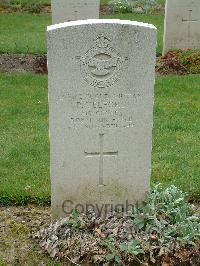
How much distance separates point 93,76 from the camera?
4.82 m

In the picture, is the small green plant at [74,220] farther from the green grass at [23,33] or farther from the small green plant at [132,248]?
the green grass at [23,33]

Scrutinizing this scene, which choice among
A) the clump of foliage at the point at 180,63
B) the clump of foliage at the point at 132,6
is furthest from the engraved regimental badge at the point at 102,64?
the clump of foliage at the point at 132,6

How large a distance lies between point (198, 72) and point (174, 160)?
444 cm

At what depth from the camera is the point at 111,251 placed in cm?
473

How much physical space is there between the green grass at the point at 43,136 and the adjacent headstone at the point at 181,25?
168 centimetres

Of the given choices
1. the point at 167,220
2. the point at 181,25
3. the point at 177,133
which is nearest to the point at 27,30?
the point at 181,25

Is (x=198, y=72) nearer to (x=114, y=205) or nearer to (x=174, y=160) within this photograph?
(x=174, y=160)

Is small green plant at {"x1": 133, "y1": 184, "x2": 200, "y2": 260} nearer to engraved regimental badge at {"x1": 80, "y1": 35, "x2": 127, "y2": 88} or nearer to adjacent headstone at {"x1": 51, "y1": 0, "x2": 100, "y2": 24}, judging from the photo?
engraved regimental badge at {"x1": 80, "y1": 35, "x2": 127, "y2": 88}

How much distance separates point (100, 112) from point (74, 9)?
25.1ft

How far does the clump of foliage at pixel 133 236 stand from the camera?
186 inches

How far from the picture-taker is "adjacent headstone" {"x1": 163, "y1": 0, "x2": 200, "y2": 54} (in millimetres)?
11750

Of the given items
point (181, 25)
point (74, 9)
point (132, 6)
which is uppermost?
point (74, 9)

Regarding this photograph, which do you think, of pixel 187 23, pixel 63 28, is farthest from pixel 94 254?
pixel 187 23

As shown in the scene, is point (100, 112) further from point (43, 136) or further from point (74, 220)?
point (43, 136)
